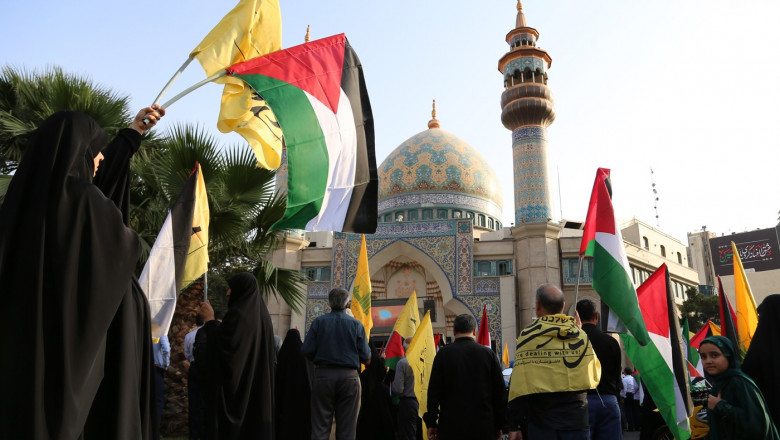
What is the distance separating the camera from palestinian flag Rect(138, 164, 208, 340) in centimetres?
470

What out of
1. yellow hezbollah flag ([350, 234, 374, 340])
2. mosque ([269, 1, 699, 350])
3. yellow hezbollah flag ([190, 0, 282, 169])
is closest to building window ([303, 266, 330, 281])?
mosque ([269, 1, 699, 350])

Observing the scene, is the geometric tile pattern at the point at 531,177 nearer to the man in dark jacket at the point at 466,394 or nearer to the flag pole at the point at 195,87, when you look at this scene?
the man in dark jacket at the point at 466,394

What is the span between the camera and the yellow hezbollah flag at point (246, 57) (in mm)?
3941

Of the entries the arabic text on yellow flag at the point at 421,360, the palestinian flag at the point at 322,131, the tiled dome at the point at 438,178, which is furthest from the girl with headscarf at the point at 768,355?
the tiled dome at the point at 438,178

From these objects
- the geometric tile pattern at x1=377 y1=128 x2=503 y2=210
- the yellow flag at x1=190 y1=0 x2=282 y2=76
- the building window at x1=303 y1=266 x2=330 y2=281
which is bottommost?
the yellow flag at x1=190 y1=0 x2=282 y2=76

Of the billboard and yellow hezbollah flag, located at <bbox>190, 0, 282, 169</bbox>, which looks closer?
yellow hezbollah flag, located at <bbox>190, 0, 282, 169</bbox>

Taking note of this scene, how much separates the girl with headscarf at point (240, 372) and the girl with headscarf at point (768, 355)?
3.00m

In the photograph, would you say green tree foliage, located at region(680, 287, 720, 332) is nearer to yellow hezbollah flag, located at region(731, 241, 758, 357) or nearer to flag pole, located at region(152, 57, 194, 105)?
yellow hezbollah flag, located at region(731, 241, 758, 357)

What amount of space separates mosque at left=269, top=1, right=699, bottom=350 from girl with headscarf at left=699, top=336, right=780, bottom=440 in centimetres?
1663

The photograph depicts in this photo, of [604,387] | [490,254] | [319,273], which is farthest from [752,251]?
[604,387]

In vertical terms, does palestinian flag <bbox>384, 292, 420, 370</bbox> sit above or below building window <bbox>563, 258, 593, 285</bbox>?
below

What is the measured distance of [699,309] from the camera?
23859mm

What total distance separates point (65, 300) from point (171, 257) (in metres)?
3.69

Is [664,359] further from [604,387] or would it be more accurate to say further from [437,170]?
[437,170]
